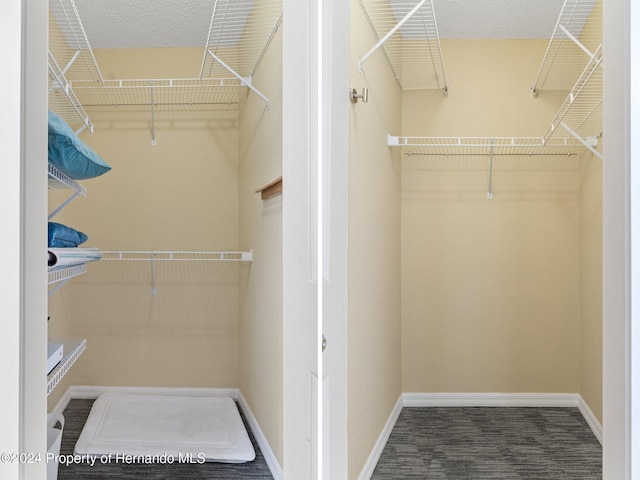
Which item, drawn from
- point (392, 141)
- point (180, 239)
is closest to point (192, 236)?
point (180, 239)

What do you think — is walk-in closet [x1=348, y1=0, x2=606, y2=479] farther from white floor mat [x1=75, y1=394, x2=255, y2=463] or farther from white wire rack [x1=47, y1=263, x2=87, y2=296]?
white wire rack [x1=47, y1=263, x2=87, y2=296]

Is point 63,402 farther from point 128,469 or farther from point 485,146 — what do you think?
point 485,146

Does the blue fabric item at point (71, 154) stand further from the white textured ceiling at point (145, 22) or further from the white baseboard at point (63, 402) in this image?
the white baseboard at point (63, 402)

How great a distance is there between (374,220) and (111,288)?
27.8 inches

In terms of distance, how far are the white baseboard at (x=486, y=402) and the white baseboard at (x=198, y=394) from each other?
54 cm

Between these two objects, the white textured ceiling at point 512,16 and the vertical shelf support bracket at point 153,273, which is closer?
the vertical shelf support bracket at point 153,273

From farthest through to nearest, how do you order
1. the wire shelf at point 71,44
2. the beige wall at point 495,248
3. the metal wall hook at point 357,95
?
the beige wall at point 495,248, the metal wall hook at point 357,95, the wire shelf at point 71,44

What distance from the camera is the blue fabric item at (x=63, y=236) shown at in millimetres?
695

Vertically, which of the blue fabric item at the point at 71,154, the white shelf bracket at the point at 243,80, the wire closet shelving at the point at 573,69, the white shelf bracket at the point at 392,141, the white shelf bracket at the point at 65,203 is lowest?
the white shelf bracket at the point at 65,203

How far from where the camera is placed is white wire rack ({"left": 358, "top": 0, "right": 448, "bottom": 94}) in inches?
53.2

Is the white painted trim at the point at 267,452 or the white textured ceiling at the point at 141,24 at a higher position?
the white textured ceiling at the point at 141,24

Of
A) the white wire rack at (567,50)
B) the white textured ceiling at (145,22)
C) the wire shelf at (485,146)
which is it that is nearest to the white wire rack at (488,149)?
the wire shelf at (485,146)

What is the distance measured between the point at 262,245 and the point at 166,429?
352mm

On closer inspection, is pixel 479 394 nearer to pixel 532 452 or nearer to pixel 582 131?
pixel 532 452
